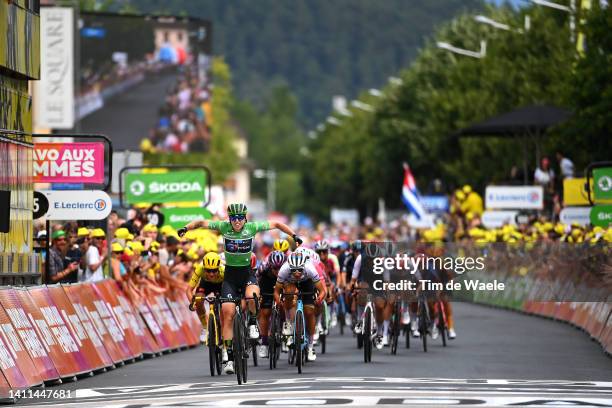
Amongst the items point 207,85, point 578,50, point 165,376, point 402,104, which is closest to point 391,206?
point 402,104

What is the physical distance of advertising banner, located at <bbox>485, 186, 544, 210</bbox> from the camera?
1742 inches

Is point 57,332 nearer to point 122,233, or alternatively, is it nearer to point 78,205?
point 78,205

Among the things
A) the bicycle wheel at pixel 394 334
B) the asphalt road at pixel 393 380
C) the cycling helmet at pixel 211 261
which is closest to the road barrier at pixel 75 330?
the asphalt road at pixel 393 380

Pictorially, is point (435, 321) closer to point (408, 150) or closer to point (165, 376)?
point (165, 376)

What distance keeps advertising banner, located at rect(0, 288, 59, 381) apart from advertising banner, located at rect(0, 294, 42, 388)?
12 centimetres

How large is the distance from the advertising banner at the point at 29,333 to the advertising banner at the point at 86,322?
195cm

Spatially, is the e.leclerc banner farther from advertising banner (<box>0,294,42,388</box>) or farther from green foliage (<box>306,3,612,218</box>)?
advertising banner (<box>0,294,42,388</box>)

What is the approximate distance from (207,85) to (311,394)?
46478 millimetres

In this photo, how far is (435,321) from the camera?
96.5ft

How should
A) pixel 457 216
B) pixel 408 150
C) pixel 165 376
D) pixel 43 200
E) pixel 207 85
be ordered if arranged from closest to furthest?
1. pixel 165 376
2. pixel 43 200
3. pixel 457 216
4. pixel 207 85
5. pixel 408 150

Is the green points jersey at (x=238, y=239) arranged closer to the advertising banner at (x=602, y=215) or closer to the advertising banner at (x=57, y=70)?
the advertising banner at (x=602, y=215)

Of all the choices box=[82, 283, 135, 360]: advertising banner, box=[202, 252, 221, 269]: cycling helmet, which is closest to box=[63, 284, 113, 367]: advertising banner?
box=[82, 283, 135, 360]: advertising banner

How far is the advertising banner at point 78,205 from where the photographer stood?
25.8 m

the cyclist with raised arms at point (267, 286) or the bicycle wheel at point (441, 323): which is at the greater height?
the cyclist with raised arms at point (267, 286)
